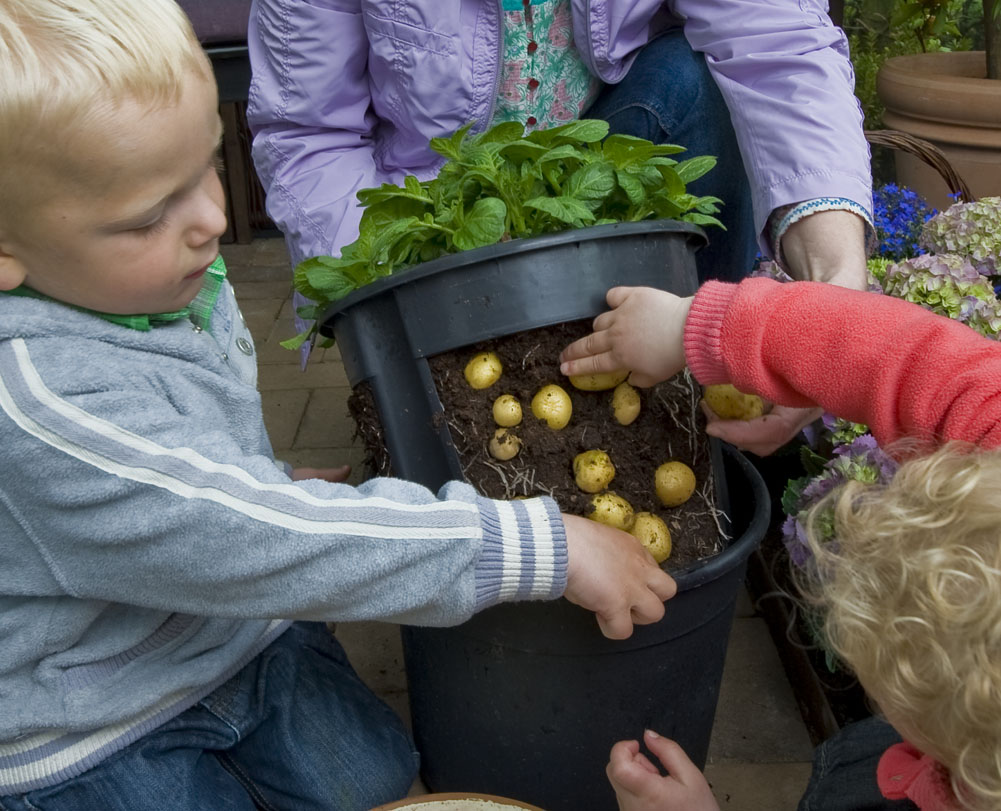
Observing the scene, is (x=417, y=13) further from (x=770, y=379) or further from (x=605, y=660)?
(x=605, y=660)

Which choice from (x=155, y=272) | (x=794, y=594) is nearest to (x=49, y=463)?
(x=155, y=272)

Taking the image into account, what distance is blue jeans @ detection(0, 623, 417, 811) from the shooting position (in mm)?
1232

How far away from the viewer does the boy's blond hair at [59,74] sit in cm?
95

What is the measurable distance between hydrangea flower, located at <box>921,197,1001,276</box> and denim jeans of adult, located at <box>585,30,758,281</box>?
37 cm

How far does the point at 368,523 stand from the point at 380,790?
1.78 feet

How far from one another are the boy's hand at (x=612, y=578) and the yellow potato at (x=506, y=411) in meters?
0.16

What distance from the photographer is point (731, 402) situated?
1.33 metres

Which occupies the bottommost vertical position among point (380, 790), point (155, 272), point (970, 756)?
point (380, 790)

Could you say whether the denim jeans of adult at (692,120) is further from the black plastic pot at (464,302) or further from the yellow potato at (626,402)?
the yellow potato at (626,402)

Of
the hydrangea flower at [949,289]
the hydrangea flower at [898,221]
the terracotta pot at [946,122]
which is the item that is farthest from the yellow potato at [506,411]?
the terracotta pot at [946,122]

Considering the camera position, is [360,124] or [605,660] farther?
[360,124]

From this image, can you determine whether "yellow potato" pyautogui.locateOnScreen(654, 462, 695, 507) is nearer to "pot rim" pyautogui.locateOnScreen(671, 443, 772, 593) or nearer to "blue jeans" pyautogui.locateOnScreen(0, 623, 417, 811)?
"pot rim" pyautogui.locateOnScreen(671, 443, 772, 593)

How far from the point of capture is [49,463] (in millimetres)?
1010

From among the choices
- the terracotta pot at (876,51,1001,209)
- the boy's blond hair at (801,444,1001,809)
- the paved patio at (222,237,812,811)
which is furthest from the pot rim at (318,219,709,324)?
the terracotta pot at (876,51,1001,209)
